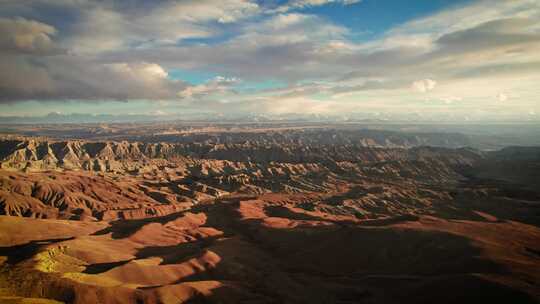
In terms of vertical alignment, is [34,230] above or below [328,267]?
above

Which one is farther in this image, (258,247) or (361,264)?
(258,247)

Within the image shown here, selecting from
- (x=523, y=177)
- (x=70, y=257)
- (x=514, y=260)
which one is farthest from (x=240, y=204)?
Answer: (x=523, y=177)

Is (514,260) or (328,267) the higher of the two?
(514,260)

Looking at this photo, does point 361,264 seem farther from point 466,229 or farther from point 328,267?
point 466,229

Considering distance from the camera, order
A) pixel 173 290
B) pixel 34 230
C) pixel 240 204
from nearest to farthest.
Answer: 1. pixel 173 290
2. pixel 34 230
3. pixel 240 204

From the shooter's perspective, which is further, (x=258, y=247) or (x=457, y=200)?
(x=457, y=200)

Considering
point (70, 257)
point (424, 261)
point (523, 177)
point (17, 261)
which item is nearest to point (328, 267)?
point (424, 261)

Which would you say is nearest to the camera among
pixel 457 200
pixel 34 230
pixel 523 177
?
pixel 34 230

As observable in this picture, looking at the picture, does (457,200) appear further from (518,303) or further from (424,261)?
(518,303)

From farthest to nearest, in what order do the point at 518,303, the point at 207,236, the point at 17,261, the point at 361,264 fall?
the point at 207,236 → the point at 361,264 → the point at 17,261 → the point at 518,303
